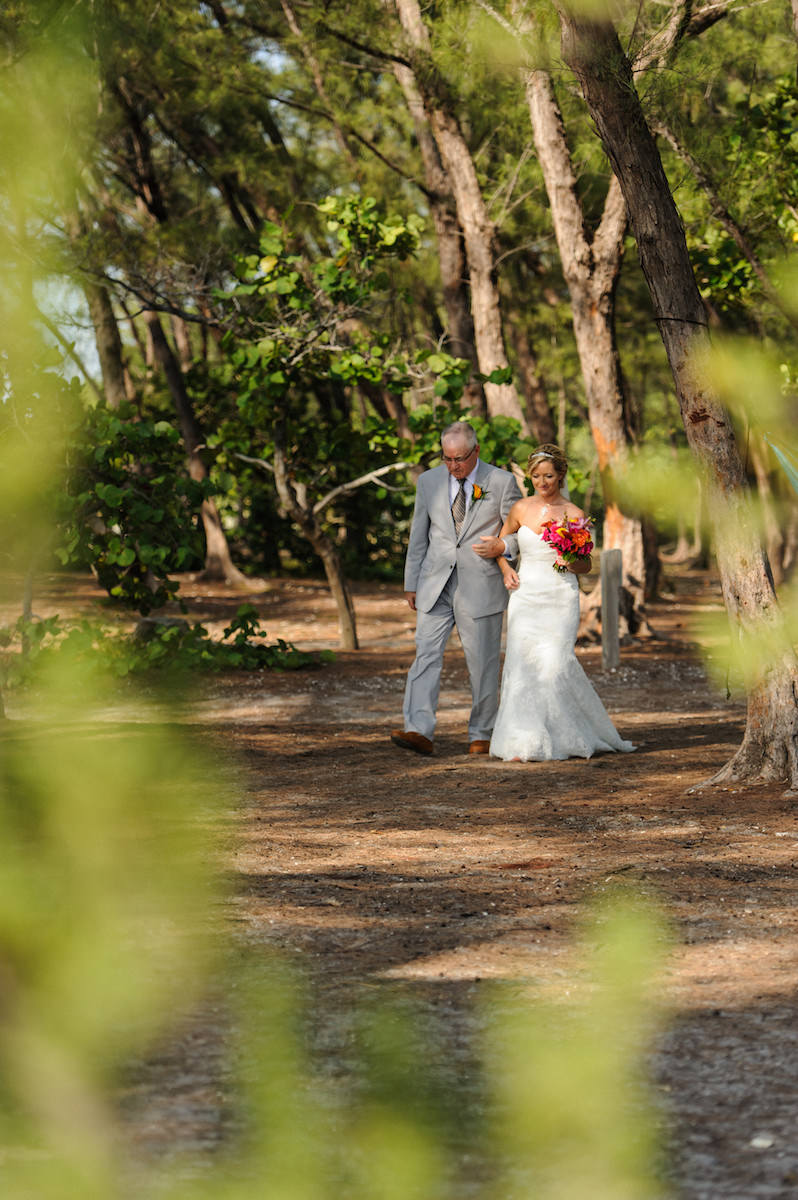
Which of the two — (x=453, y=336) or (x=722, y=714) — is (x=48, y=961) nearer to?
(x=722, y=714)

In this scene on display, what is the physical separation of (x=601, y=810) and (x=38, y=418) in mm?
5382

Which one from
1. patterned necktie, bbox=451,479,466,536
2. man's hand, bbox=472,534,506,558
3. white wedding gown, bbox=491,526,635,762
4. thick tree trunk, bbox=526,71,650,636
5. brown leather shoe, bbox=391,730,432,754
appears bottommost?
brown leather shoe, bbox=391,730,432,754

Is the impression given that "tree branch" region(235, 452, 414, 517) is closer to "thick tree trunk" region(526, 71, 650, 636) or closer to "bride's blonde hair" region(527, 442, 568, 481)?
"thick tree trunk" region(526, 71, 650, 636)

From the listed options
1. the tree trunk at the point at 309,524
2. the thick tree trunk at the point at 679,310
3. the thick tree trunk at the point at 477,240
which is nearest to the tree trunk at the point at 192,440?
the tree trunk at the point at 309,524

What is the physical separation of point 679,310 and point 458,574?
2.29 m

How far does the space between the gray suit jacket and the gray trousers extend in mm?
63

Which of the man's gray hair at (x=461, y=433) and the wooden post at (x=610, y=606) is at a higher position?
the man's gray hair at (x=461, y=433)

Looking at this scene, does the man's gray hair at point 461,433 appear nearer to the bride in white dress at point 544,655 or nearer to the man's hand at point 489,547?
the bride in white dress at point 544,655

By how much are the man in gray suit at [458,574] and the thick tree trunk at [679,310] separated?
1847mm

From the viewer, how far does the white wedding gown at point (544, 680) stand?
314 inches

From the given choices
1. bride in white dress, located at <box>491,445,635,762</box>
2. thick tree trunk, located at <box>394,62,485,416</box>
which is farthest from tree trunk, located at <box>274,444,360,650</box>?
bride in white dress, located at <box>491,445,635,762</box>

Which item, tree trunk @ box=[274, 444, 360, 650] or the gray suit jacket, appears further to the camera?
tree trunk @ box=[274, 444, 360, 650]

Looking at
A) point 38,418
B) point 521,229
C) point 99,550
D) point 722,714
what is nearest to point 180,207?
point 521,229

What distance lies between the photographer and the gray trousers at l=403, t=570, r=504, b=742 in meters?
8.12
